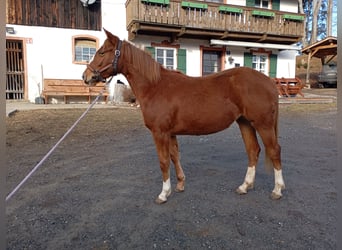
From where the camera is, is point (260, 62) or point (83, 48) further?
point (260, 62)

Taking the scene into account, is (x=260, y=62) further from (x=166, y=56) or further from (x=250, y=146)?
(x=250, y=146)

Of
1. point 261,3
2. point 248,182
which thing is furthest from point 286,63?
point 248,182

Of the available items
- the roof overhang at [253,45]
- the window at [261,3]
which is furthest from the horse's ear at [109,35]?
the window at [261,3]

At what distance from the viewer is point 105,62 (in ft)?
9.08

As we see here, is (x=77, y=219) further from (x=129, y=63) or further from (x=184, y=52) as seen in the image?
(x=184, y=52)

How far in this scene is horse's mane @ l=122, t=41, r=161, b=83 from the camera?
2.77 metres

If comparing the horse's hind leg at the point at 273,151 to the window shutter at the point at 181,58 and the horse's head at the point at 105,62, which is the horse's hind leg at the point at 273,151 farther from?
the window shutter at the point at 181,58

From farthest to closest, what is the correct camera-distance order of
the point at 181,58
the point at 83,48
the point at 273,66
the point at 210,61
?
the point at 273,66
the point at 210,61
the point at 181,58
the point at 83,48

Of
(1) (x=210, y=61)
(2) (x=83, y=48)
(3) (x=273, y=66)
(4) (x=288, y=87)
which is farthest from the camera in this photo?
(3) (x=273, y=66)

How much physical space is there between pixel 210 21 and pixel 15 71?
999 cm

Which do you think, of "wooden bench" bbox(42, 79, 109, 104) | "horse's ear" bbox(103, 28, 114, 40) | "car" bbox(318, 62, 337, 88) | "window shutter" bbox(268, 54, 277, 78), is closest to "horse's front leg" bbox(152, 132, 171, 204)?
"horse's ear" bbox(103, 28, 114, 40)

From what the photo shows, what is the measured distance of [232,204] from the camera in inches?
107

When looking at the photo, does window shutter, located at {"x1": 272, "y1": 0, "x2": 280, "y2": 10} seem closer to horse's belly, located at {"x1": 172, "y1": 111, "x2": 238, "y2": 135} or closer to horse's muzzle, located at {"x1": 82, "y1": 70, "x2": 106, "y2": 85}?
horse's belly, located at {"x1": 172, "y1": 111, "x2": 238, "y2": 135}

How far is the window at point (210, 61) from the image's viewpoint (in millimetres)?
14273
